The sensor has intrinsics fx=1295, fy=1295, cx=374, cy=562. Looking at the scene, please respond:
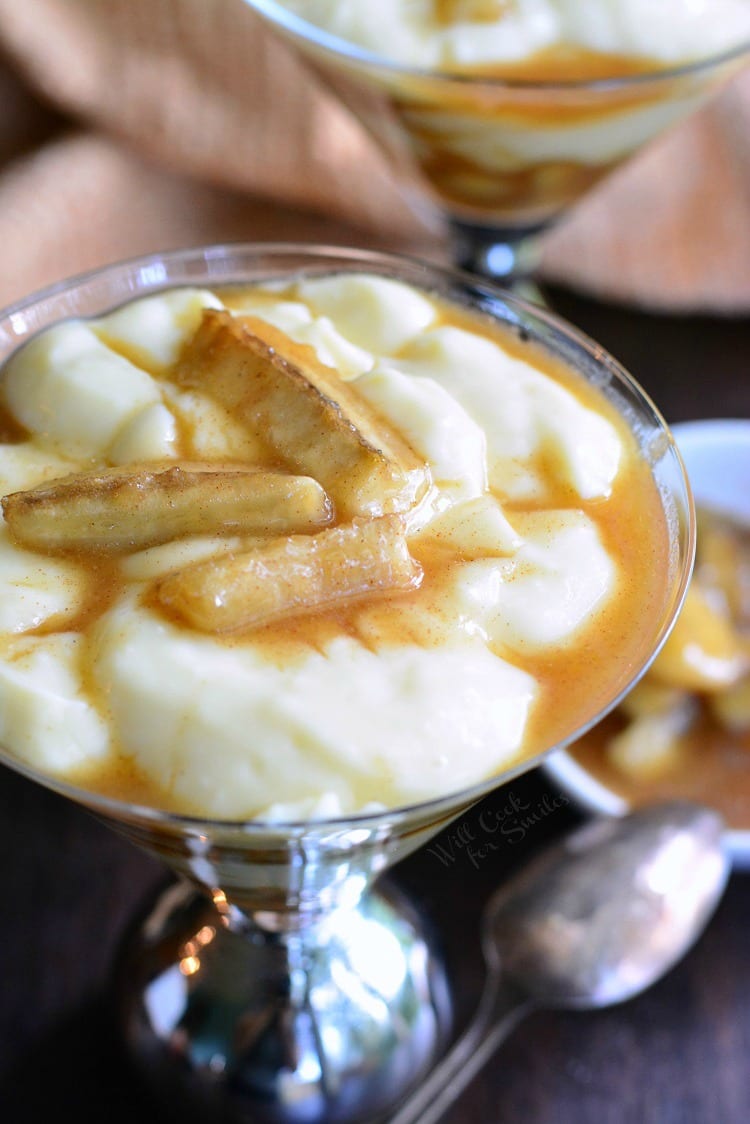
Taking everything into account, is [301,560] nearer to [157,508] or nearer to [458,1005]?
[157,508]

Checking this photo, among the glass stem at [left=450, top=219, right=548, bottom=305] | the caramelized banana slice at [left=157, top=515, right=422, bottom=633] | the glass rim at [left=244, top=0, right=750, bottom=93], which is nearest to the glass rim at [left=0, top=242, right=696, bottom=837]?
the caramelized banana slice at [left=157, top=515, right=422, bottom=633]

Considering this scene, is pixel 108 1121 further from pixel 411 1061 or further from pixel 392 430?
pixel 392 430

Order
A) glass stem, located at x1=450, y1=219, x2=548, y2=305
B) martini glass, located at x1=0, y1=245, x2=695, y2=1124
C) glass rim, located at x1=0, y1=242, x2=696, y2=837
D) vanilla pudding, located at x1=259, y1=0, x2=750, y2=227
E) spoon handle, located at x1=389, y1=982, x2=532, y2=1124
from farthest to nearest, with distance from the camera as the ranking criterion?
glass stem, located at x1=450, y1=219, x2=548, y2=305 → vanilla pudding, located at x1=259, y1=0, x2=750, y2=227 → spoon handle, located at x1=389, y1=982, x2=532, y2=1124 → martini glass, located at x1=0, y1=245, x2=695, y2=1124 → glass rim, located at x1=0, y1=242, x2=696, y2=837

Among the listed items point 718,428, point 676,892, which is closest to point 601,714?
point 676,892

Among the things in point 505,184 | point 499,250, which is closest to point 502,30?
point 505,184

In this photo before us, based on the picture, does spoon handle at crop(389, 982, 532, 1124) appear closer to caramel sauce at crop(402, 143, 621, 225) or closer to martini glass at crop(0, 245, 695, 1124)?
martini glass at crop(0, 245, 695, 1124)

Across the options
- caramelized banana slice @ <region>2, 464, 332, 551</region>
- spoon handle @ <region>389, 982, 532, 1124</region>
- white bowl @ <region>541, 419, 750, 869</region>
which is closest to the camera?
caramelized banana slice @ <region>2, 464, 332, 551</region>
